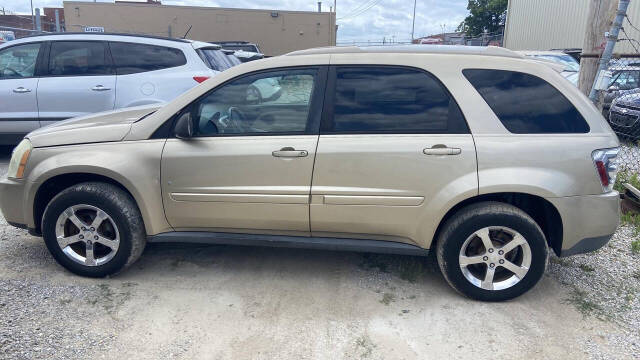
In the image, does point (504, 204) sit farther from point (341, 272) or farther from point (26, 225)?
point (26, 225)

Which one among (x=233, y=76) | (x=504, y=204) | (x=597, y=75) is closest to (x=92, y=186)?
(x=233, y=76)

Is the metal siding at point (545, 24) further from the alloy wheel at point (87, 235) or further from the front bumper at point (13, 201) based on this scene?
the front bumper at point (13, 201)

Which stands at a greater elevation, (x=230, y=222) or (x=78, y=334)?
(x=230, y=222)

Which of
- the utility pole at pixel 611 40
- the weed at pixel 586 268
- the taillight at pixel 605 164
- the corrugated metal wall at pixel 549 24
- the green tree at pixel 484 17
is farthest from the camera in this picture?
the green tree at pixel 484 17

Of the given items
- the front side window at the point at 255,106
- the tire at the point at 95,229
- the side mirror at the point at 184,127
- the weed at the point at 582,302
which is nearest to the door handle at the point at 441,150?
the front side window at the point at 255,106

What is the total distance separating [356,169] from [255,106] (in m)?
0.91

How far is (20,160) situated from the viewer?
364 centimetres

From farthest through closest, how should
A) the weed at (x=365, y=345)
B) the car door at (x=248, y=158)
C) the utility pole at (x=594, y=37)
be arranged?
1. the utility pole at (x=594, y=37)
2. the car door at (x=248, y=158)
3. the weed at (x=365, y=345)

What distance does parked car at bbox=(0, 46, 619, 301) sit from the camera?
320 cm

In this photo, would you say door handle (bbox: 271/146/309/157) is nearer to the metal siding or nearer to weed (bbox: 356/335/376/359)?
weed (bbox: 356/335/376/359)

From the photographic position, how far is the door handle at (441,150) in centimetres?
319

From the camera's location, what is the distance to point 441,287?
362cm

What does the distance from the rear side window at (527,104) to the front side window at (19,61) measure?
19.9 ft

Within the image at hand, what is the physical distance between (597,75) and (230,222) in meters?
4.09
